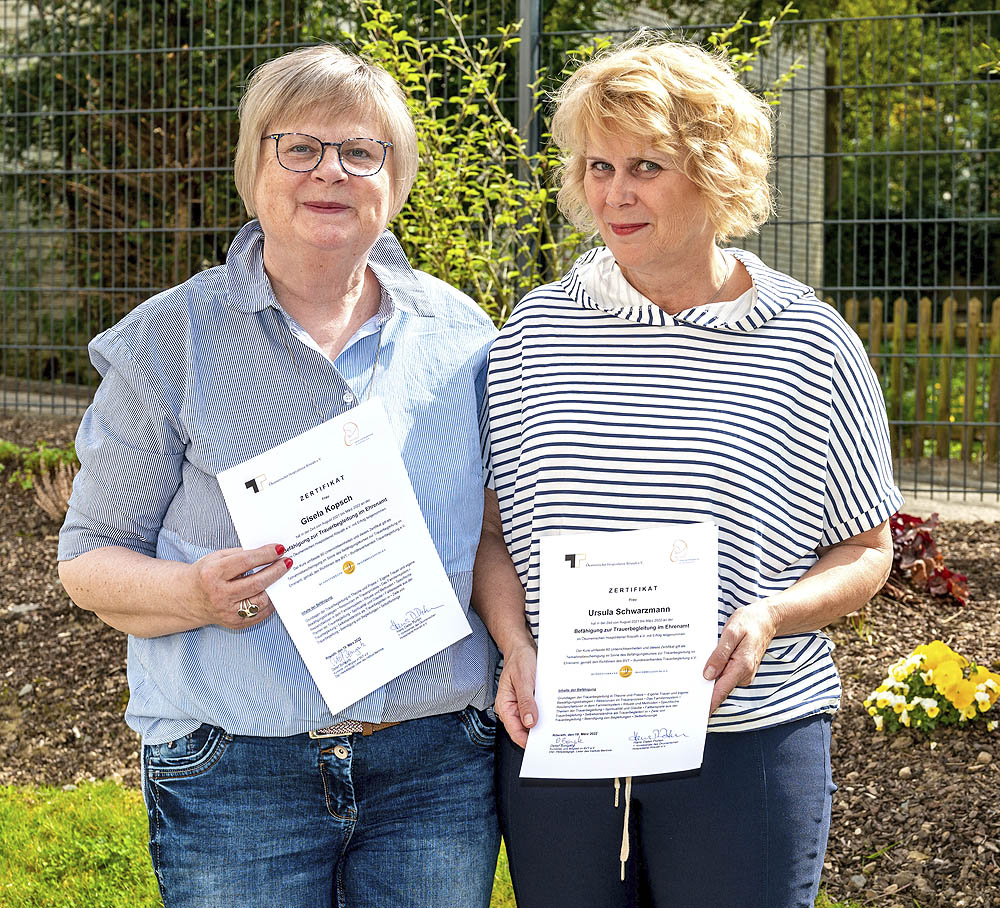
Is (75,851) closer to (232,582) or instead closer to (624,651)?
(232,582)

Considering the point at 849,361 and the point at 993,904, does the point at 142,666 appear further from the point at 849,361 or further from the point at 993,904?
the point at 993,904

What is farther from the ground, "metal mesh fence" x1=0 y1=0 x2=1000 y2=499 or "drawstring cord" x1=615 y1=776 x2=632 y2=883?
"metal mesh fence" x1=0 y1=0 x2=1000 y2=499

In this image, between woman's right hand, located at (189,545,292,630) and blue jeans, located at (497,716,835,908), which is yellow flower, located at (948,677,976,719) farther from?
woman's right hand, located at (189,545,292,630)

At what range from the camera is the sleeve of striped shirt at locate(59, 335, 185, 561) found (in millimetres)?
2043

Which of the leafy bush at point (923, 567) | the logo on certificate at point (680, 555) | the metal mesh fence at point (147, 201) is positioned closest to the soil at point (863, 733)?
the leafy bush at point (923, 567)

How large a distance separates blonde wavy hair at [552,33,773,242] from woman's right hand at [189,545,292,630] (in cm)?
90

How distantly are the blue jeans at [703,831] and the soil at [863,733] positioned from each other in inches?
69.1

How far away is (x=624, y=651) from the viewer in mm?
1989

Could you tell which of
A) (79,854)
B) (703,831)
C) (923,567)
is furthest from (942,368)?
(703,831)

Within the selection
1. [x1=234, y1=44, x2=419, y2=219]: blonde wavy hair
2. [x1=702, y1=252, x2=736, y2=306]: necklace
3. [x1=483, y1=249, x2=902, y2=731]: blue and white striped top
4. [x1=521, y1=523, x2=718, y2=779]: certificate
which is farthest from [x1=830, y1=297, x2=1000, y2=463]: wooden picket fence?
[x1=521, y1=523, x2=718, y2=779]: certificate

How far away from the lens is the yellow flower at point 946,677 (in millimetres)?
4051

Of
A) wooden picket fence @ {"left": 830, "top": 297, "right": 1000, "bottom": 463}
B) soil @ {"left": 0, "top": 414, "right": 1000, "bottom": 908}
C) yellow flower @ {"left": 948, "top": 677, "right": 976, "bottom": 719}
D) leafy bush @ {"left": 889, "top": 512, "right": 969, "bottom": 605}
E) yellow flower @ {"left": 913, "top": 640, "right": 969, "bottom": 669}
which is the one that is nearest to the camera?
soil @ {"left": 0, "top": 414, "right": 1000, "bottom": 908}

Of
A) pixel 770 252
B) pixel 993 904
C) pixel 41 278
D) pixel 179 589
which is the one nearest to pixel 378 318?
pixel 179 589

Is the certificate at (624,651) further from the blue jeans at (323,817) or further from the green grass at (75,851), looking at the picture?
the green grass at (75,851)
